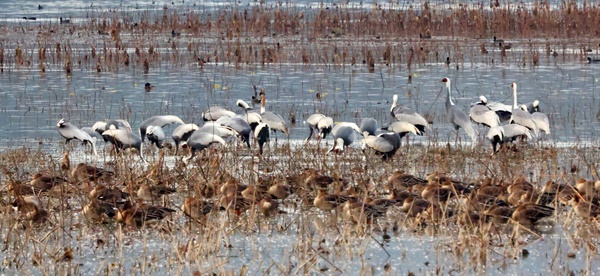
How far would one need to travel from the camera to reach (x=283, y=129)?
1184cm

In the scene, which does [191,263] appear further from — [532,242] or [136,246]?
[532,242]

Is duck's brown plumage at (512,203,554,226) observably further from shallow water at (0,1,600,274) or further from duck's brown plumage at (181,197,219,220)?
duck's brown plumage at (181,197,219,220)

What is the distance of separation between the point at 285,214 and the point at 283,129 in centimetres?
391

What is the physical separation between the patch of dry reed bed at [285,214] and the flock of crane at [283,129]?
0.99m

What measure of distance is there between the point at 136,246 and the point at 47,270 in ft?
2.60

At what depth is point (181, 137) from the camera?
439 inches

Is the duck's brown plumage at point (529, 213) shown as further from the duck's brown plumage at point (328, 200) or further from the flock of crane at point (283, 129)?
the flock of crane at point (283, 129)

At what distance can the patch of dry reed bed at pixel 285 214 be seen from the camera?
6.65 meters

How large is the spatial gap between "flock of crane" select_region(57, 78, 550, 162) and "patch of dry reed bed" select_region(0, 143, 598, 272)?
990 mm

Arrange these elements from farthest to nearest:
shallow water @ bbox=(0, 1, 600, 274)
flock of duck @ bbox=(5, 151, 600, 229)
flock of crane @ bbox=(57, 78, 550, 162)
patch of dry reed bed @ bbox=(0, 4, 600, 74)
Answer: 1. patch of dry reed bed @ bbox=(0, 4, 600, 74)
2. flock of crane @ bbox=(57, 78, 550, 162)
3. flock of duck @ bbox=(5, 151, 600, 229)
4. shallow water @ bbox=(0, 1, 600, 274)

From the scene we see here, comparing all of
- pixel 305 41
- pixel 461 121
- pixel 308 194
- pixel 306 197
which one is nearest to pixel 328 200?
pixel 306 197

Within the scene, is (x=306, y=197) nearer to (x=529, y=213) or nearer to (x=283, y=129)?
(x=529, y=213)

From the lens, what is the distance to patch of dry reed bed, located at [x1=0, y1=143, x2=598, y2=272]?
6.65 meters

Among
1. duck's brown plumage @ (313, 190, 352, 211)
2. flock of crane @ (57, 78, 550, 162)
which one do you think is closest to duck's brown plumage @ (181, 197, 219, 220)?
duck's brown plumage @ (313, 190, 352, 211)
